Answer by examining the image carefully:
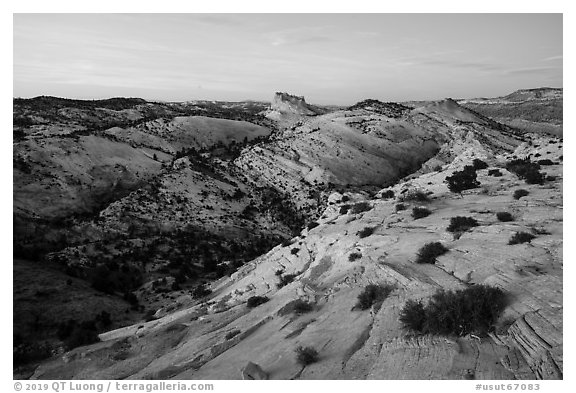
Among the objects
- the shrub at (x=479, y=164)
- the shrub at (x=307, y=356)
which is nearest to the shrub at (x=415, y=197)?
the shrub at (x=479, y=164)

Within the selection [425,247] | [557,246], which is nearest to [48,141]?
[425,247]

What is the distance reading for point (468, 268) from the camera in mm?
14000

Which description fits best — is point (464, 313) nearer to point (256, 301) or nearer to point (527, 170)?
point (256, 301)

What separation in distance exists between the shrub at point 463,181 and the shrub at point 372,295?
12774mm

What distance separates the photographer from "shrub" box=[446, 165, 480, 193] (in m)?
24.3

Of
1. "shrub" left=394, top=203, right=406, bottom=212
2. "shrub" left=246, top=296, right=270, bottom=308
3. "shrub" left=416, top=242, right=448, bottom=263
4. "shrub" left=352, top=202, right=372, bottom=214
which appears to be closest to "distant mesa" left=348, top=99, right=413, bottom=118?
"shrub" left=352, top=202, right=372, bottom=214

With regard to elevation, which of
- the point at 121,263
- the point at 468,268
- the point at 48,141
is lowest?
the point at 121,263

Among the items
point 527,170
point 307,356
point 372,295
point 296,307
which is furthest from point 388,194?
point 307,356

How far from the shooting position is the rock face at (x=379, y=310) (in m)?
10.6

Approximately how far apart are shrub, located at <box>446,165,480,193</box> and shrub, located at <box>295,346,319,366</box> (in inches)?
665

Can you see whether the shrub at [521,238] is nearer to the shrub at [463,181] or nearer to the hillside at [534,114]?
the shrub at [463,181]

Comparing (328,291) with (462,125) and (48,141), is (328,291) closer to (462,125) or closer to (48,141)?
(48,141)

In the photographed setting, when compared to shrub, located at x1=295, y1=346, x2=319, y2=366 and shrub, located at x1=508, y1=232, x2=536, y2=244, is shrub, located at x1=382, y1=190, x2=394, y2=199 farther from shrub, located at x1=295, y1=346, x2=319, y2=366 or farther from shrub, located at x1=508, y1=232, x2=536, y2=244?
shrub, located at x1=295, y1=346, x2=319, y2=366

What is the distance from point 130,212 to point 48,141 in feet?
71.3
